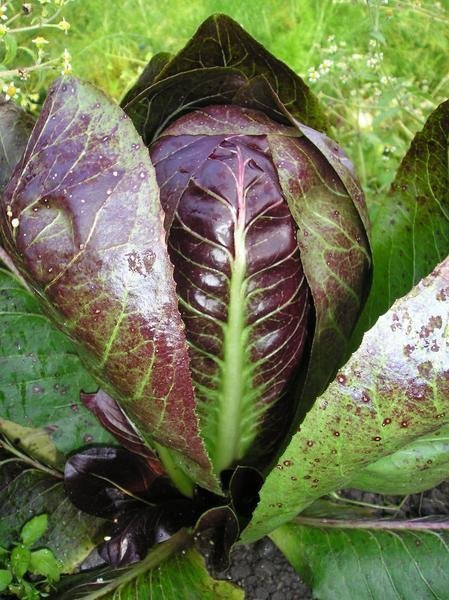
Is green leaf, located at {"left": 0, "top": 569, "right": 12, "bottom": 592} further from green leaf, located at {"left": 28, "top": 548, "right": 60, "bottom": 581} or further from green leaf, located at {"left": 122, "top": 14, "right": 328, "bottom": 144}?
green leaf, located at {"left": 122, "top": 14, "right": 328, "bottom": 144}

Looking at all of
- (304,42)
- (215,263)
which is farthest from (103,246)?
(304,42)

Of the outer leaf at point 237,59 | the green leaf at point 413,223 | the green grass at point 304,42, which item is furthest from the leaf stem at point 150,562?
the green grass at point 304,42

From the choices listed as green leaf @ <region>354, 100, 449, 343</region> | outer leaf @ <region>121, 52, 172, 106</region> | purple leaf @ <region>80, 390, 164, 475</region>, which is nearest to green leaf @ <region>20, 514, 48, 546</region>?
purple leaf @ <region>80, 390, 164, 475</region>

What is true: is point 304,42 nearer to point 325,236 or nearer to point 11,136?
point 11,136

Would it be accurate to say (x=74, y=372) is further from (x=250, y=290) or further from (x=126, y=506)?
(x=250, y=290)

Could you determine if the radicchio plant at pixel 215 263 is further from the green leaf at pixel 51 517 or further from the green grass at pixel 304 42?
the green grass at pixel 304 42

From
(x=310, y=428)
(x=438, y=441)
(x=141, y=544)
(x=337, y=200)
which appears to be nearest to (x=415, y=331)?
(x=310, y=428)

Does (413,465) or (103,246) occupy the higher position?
(103,246)
